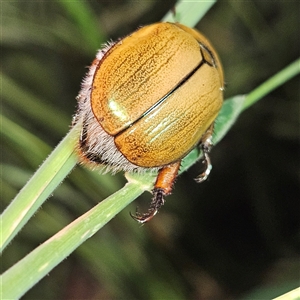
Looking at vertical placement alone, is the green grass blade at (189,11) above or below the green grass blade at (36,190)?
above

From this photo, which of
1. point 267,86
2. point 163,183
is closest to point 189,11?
point 267,86

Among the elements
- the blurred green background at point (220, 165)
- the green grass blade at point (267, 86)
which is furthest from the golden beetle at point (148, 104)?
the blurred green background at point (220, 165)

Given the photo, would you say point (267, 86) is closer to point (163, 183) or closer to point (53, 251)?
point (163, 183)

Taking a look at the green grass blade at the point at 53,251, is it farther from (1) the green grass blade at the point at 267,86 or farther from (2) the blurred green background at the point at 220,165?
(2) the blurred green background at the point at 220,165

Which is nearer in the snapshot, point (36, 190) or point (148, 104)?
point (36, 190)

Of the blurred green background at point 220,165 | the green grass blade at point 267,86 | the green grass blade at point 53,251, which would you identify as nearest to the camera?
the green grass blade at point 53,251

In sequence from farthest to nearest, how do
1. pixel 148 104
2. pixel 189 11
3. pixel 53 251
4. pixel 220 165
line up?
pixel 220 165, pixel 189 11, pixel 148 104, pixel 53 251

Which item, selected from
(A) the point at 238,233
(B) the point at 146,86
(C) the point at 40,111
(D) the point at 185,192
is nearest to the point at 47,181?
(B) the point at 146,86
